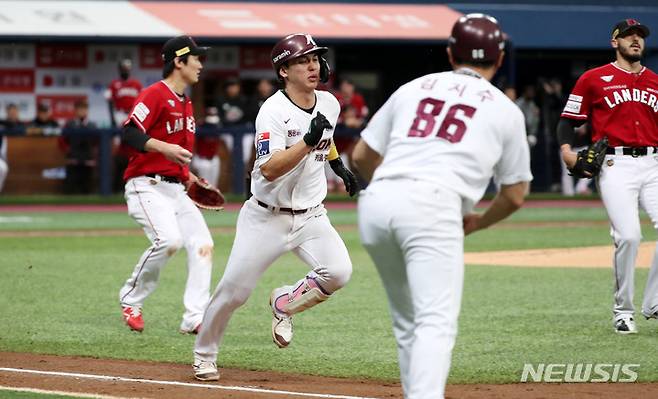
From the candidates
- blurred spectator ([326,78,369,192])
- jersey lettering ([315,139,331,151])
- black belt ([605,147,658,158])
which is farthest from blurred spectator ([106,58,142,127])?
jersey lettering ([315,139,331,151])

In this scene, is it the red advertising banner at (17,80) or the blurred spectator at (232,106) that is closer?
the blurred spectator at (232,106)

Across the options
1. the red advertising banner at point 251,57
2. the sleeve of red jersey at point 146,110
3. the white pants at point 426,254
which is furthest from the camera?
the red advertising banner at point 251,57

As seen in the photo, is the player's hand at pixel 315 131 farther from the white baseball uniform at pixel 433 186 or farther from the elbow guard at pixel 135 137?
the elbow guard at pixel 135 137

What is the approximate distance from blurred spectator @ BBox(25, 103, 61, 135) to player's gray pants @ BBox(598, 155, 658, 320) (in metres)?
14.9

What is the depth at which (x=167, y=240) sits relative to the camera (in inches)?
372

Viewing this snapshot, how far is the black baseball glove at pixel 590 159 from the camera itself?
9.05 m

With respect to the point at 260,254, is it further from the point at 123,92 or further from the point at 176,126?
the point at 123,92

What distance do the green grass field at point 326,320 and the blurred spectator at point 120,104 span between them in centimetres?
668

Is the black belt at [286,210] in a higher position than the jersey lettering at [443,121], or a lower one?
lower

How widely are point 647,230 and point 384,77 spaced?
35.8 feet

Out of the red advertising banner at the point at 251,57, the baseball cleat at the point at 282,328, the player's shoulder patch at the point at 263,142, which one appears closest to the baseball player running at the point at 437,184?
the player's shoulder patch at the point at 263,142

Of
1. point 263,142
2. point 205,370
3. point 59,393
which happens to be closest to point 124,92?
point 205,370

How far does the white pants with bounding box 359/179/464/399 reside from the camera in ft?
17.7

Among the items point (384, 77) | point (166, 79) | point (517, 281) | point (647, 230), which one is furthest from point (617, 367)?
point (384, 77)
